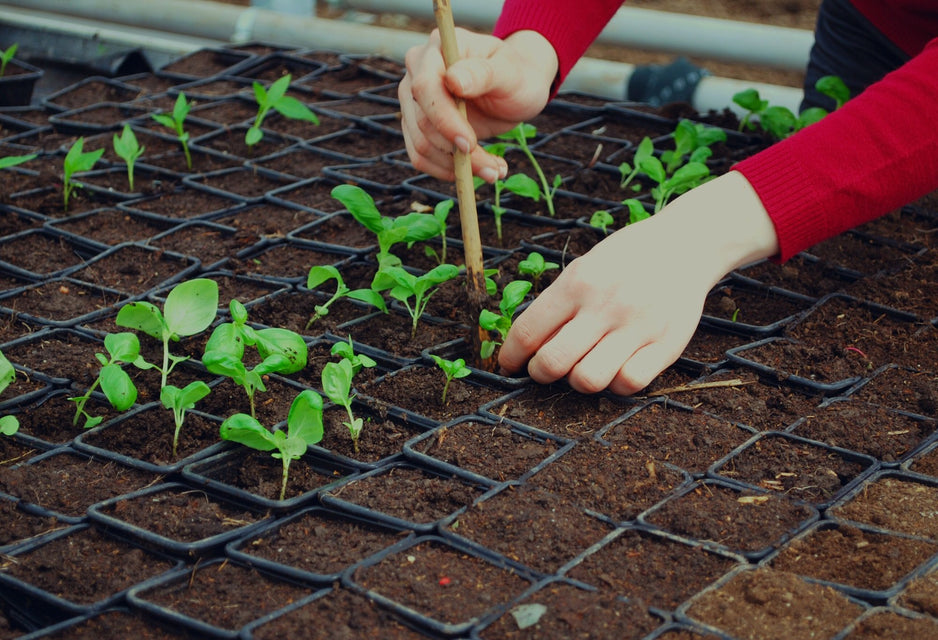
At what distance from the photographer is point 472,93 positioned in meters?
1.64

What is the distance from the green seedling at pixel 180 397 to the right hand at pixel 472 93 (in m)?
0.54

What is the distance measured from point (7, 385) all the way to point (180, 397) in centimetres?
31

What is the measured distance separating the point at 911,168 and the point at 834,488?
53 centimetres

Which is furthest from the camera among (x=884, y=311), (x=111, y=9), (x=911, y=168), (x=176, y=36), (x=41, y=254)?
(x=176, y=36)

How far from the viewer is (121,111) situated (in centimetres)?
277

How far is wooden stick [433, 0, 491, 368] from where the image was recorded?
1548 millimetres

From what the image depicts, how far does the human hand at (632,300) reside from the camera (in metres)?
1.46

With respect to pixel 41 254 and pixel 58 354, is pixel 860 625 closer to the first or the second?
pixel 58 354

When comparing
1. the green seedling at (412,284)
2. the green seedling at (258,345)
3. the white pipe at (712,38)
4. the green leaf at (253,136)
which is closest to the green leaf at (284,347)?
the green seedling at (258,345)

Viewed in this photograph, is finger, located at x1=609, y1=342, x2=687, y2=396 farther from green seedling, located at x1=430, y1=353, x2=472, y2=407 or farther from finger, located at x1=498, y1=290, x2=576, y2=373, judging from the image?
green seedling, located at x1=430, y1=353, x2=472, y2=407

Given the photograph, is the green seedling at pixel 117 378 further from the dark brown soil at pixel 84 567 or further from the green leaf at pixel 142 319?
the dark brown soil at pixel 84 567

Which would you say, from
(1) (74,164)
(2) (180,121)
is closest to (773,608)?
(1) (74,164)

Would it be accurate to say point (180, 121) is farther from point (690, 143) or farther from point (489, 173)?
point (690, 143)

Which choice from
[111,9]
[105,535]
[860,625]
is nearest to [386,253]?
[105,535]
